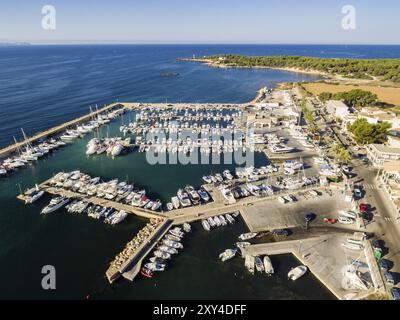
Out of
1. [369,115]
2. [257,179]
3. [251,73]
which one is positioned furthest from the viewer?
[251,73]

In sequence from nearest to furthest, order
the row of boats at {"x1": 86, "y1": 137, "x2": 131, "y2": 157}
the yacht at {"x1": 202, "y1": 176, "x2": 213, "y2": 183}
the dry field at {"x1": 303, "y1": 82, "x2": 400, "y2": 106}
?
the yacht at {"x1": 202, "y1": 176, "x2": 213, "y2": 183} < the row of boats at {"x1": 86, "y1": 137, "x2": 131, "y2": 157} < the dry field at {"x1": 303, "y1": 82, "x2": 400, "y2": 106}

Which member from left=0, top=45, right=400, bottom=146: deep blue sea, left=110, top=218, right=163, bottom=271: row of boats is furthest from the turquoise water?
left=0, top=45, right=400, bottom=146: deep blue sea

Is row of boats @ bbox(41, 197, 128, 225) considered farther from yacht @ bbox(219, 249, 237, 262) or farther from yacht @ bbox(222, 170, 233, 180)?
yacht @ bbox(222, 170, 233, 180)

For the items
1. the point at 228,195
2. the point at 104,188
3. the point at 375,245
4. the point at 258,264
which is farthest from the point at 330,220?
the point at 104,188

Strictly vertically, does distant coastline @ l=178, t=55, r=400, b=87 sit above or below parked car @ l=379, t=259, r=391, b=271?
above

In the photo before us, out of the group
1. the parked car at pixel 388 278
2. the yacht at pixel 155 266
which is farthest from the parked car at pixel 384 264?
the yacht at pixel 155 266
